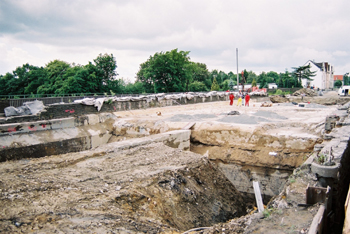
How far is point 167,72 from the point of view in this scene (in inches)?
1563

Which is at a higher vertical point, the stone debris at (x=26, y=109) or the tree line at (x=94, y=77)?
the tree line at (x=94, y=77)

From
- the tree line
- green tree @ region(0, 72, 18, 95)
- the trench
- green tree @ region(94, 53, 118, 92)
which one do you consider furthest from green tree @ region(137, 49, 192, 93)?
the trench

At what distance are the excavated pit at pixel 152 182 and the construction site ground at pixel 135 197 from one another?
0.02m

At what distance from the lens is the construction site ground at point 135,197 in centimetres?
Answer: 333

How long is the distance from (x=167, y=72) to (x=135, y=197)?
36326 millimetres

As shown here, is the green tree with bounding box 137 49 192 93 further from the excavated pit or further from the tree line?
the excavated pit

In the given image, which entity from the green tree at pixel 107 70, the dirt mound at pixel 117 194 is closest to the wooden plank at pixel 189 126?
the dirt mound at pixel 117 194

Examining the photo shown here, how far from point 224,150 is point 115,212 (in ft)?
22.0

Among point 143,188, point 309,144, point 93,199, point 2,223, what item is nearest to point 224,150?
point 309,144

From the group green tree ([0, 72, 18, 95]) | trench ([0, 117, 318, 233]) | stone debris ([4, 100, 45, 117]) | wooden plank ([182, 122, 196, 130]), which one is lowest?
trench ([0, 117, 318, 233])

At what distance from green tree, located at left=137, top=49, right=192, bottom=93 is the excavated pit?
98.2 feet

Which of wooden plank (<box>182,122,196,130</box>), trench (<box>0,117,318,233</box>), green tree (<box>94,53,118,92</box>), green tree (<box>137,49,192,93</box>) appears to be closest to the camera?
trench (<box>0,117,318,233</box>)

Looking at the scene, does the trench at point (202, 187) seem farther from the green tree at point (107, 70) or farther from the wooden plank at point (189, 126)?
the green tree at point (107, 70)

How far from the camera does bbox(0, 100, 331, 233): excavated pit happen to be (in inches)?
145
